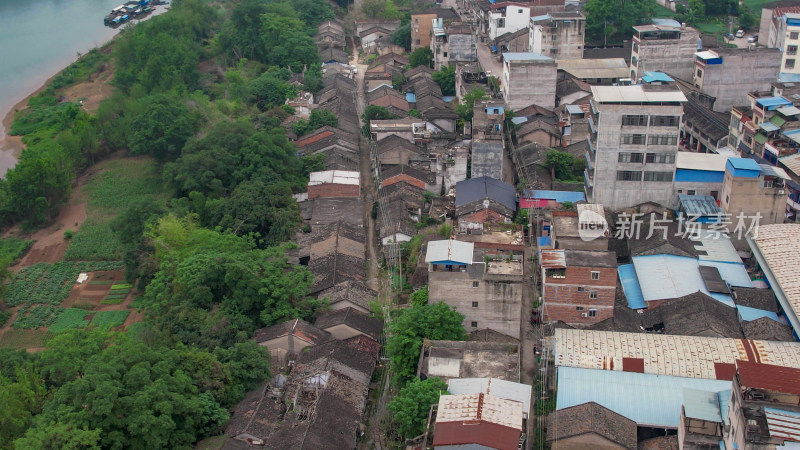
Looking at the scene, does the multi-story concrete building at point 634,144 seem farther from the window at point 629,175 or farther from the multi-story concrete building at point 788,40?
the multi-story concrete building at point 788,40

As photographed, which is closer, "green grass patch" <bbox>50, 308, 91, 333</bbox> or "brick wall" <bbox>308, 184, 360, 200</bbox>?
"green grass patch" <bbox>50, 308, 91, 333</bbox>

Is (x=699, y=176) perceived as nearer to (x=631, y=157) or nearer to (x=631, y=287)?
(x=631, y=157)

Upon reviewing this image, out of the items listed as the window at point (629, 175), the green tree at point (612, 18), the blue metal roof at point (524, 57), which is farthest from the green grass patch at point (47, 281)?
the green tree at point (612, 18)

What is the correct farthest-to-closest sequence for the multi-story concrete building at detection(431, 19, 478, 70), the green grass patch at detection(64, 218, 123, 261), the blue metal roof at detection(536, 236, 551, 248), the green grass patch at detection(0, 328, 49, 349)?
the multi-story concrete building at detection(431, 19, 478, 70) → the green grass patch at detection(64, 218, 123, 261) → the green grass patch at detection(0, 328, 49, 349) → the blue metal roof at detection(536, 236, 551, 248)

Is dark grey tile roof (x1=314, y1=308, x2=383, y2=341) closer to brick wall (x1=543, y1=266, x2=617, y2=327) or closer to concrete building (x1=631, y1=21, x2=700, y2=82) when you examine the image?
brick wall (x1=543, y1=266, x2=617, y2=327)

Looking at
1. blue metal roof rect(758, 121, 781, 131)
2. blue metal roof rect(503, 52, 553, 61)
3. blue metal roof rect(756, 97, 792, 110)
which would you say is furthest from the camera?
blue metal roof rect(503, 52, 553, 61)

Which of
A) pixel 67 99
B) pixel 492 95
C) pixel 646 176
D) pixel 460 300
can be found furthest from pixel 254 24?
pixel 460 300

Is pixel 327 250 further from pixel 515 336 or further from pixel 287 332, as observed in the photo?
pixel 515 336

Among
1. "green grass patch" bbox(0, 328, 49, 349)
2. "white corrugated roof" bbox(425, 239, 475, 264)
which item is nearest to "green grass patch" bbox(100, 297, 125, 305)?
"green grass patch" bbox(0, 328, 49, 349)
